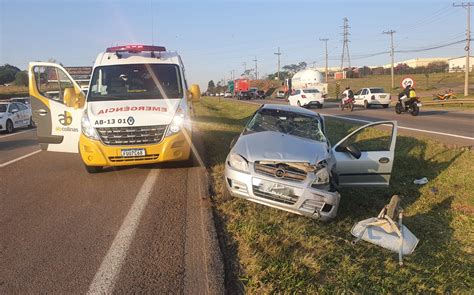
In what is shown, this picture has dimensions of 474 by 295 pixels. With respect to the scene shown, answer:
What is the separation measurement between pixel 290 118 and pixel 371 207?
80.3 inches

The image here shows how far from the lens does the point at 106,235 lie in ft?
16.3

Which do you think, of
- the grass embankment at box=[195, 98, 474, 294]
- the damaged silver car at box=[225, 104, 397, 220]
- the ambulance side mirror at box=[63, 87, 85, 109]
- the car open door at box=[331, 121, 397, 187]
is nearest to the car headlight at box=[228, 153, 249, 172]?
the damaged silver car at box=[225, 104, 397, 220]

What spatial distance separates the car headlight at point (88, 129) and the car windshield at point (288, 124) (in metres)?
2.72

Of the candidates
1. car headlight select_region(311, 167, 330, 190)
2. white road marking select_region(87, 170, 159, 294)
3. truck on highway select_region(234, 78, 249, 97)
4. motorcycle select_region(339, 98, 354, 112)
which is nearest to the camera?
white road marking select_region(87, 170, 159, 294)

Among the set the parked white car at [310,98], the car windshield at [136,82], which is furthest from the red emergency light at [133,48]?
the parked white car at [310,98]

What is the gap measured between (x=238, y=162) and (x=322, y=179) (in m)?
1.16

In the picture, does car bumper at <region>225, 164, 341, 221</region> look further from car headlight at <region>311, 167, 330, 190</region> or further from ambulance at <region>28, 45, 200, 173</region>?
ambulance at <region>28, 45, 200, 173</region>

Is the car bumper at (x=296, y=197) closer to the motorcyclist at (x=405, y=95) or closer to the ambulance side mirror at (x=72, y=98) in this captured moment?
the ambulance side mirror at (x=72, y=98)

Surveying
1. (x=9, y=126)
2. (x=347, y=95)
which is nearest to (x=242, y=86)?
(x=347, y=95)

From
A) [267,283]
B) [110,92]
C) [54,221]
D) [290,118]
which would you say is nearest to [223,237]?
[267,283]

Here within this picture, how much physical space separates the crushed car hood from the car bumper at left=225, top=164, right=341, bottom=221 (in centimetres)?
32

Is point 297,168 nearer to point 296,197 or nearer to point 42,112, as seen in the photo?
point 296,197

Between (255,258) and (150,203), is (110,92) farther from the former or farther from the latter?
(255,258)

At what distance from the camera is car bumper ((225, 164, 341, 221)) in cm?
534
